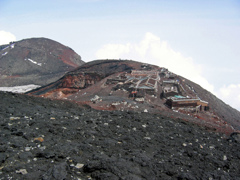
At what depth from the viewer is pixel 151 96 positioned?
2098cm

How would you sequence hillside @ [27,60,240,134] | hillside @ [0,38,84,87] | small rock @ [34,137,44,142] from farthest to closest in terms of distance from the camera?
hillside @ [0,38,84,87] → hillside @ [27,60,240,134] → small rock @ [34,137,44,142]

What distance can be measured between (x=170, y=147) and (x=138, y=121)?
→ 286 centimetres

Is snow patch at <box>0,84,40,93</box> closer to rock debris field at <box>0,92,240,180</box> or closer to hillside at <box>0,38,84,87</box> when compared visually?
hillside at <box>0,38,84,87</box>

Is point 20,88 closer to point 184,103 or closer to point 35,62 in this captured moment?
point 35,62

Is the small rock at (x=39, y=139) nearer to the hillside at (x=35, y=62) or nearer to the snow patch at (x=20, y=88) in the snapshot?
the snow patch at (x=20, y=88)

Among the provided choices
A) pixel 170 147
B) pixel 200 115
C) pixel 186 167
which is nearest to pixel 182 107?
pixel 200 115

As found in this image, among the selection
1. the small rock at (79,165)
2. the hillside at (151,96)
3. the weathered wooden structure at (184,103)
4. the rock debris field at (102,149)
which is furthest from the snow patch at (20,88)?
the small rock at (79,165)

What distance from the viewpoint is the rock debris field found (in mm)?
4984

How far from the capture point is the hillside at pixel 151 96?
1598 cm

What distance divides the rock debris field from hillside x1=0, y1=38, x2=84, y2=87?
1687 inches

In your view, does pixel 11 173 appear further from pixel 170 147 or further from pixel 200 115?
pixel 200 115

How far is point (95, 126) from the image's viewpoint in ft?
28.3

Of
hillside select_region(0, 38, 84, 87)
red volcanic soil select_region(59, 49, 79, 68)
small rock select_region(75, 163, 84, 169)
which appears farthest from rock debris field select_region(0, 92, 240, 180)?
red volcanic soil select_region(59, 49, 79, 68)

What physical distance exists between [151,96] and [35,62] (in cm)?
4817
